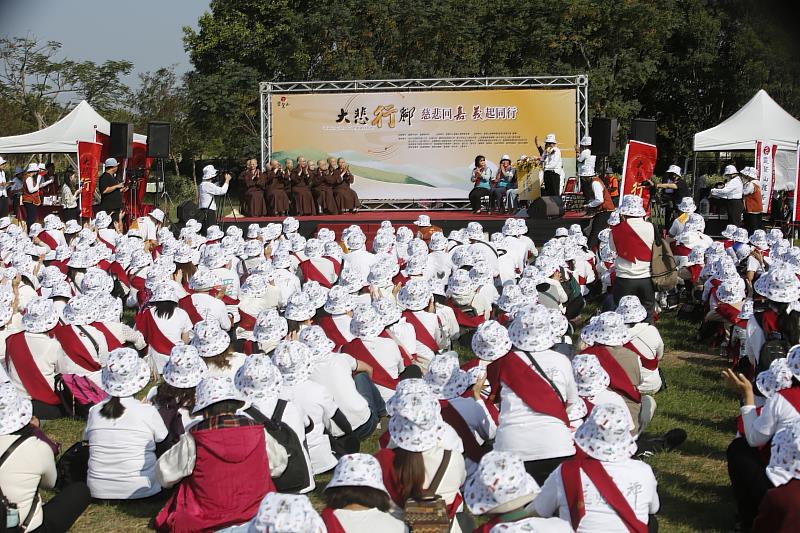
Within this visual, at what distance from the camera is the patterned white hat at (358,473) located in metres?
3.27

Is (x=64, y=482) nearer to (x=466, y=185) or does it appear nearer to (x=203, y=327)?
(x=203, y=327)

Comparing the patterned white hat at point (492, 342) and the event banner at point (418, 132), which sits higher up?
the event banner at point (418, 132)

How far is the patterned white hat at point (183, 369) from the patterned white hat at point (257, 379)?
0.39 metres

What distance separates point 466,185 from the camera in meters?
21.2

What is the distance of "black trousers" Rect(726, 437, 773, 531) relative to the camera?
4613 mm

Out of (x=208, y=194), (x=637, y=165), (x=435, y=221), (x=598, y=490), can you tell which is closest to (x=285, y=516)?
(x=598, y=490)

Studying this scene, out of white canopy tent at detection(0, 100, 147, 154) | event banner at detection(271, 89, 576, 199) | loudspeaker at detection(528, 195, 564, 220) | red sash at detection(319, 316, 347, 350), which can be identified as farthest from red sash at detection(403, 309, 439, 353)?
white canopy tent at detection(0, 100, 147, 154)

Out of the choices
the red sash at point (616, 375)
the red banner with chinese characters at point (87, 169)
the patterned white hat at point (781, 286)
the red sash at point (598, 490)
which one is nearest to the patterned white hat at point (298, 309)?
the red sash at point (616, 375)

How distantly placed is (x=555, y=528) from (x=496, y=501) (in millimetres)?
221

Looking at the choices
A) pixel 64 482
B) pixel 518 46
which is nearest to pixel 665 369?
pixel 64 482

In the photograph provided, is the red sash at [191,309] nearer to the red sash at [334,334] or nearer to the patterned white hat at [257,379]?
the red sash at [334,334]

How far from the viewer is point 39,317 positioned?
6.71 metres

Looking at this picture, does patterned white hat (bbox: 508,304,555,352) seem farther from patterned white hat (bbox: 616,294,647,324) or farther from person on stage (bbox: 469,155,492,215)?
person on stage (bbox: 469,155,492,215)

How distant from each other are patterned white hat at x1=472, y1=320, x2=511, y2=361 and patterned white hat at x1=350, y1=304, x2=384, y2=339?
137 centimetres
